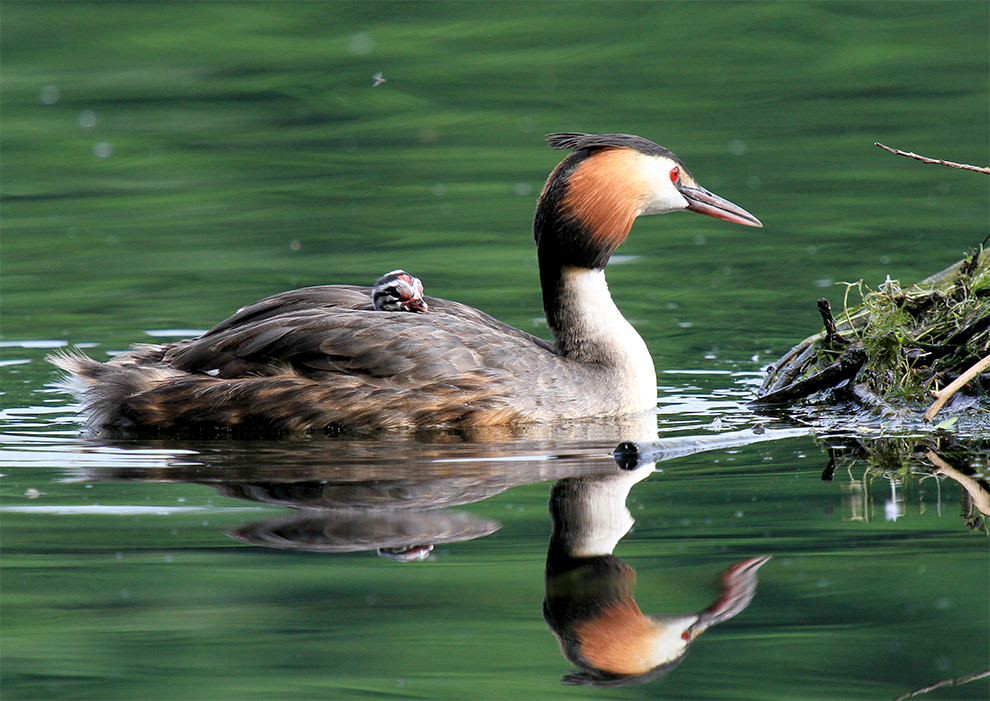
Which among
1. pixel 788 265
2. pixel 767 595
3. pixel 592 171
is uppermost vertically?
pixel 592 171

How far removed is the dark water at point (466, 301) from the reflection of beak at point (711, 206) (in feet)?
3.02

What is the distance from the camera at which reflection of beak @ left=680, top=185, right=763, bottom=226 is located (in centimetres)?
785

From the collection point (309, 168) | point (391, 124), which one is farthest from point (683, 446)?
point (391, 124)

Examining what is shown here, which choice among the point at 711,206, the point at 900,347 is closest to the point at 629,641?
the point at 900,347

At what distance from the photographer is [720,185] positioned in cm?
1269

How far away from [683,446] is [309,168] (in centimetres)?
803

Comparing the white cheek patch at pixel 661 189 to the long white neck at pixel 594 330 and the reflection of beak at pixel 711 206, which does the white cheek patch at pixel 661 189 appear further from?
the long white neck at pixel 594 330

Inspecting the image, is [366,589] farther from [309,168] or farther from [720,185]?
[309,168]

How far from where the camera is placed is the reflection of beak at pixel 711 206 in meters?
7.85

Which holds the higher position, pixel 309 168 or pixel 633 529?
pixel 309 168

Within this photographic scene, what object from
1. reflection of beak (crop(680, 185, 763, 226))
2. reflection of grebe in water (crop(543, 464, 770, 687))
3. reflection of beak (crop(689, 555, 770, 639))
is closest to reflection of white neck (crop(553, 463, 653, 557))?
reflection of grebe in water (crop(543, 464, 770, 687))

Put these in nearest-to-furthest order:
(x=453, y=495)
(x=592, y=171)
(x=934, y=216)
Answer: (x=453, y=495)
(x=592, y=171)
(x=934, y=216)

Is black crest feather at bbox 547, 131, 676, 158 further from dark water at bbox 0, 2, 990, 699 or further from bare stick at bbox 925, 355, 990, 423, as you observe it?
bare stick at bbox 925, 355, 990, 423

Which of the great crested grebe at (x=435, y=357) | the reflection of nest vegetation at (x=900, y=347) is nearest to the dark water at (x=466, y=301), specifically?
the great crested grebe at (x=435, y=357)
